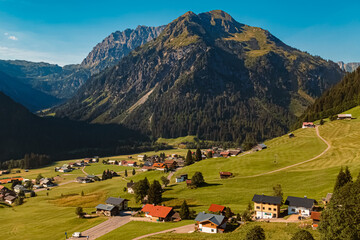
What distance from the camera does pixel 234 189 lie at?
98.1 m

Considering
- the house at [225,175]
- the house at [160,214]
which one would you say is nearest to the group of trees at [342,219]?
the house at [160,214]

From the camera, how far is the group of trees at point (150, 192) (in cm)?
9298

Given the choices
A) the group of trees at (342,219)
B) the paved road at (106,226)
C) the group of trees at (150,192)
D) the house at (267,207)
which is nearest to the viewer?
the group of trees at (342,219)

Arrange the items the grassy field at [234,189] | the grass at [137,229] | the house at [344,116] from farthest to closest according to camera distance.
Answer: the house at [344,116] → the grassy field at [234,189] → the grass at [137,229]

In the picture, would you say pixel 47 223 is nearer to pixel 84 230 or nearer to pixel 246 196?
pixel 84 230

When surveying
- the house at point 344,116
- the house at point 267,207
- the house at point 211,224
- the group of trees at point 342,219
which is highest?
the house at point 344,116

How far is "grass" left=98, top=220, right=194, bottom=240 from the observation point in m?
67.6

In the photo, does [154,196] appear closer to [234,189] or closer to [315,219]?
[234,189]

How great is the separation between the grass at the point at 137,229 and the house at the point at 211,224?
26.2ft

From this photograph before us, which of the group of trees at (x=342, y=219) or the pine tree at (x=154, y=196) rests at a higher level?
the group of trees at (x=342, y=219)

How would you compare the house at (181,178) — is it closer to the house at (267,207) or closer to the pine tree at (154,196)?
the pine tree at (154,196)

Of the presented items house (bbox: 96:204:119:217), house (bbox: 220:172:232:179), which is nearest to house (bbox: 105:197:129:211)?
house (bbox: 96:204:119:217)

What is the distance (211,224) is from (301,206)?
24.0 m

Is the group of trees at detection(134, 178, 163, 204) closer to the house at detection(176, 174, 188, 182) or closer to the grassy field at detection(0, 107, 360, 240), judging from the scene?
the grassy field at detection(0, 107, 360, 240)
